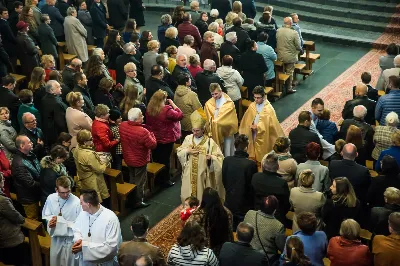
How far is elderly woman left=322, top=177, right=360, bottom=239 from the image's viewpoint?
25.2 ft

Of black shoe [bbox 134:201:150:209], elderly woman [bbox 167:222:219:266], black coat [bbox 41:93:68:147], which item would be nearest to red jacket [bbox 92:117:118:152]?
black coat [bbox 41:93:68:147]

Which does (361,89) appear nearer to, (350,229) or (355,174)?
(355,174)

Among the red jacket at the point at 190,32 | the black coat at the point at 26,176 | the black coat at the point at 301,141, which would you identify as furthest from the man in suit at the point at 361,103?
the black coat at the point at 26,176

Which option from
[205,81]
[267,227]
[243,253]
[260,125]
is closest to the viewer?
[243,253]

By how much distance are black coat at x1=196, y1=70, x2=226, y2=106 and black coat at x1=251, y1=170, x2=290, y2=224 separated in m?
3.54

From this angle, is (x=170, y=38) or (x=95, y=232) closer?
(x=95, y=232)

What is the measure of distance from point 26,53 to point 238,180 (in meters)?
6.16

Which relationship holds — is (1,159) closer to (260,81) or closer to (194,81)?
(194,81)

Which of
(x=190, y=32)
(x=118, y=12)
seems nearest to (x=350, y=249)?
(x=190, y=32)

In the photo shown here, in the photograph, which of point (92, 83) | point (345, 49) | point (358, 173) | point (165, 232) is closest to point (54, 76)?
point (92, 83)

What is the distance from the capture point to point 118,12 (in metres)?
16.3

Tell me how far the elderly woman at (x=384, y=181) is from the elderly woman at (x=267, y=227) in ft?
5.12

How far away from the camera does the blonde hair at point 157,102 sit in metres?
10.2

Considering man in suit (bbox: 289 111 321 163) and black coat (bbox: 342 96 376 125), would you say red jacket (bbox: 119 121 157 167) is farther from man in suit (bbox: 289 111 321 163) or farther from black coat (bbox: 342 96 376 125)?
black coat (bbox: 342 96 376 125)
